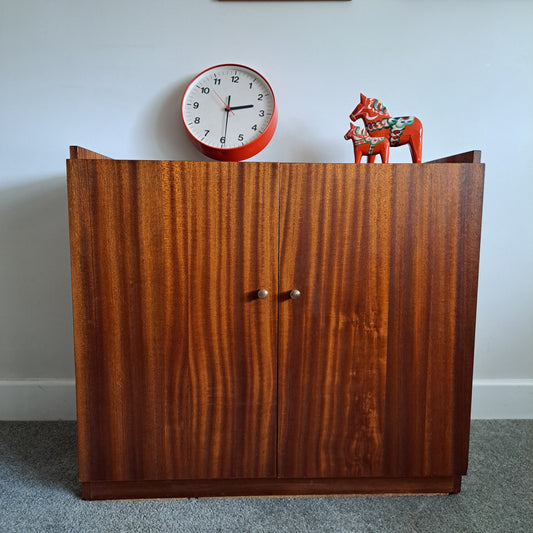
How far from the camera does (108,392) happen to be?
103cm

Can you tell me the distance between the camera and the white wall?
1367 millimetres

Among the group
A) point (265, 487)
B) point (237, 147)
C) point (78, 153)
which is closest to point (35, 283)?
point (78, 153)

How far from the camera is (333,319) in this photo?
40.6 inches

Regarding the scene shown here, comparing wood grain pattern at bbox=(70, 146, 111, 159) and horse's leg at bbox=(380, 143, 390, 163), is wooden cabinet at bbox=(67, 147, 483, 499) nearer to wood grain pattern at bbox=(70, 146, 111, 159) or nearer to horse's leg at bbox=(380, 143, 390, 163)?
wood grain pattern at bbox=(70, 146, 111, 159)

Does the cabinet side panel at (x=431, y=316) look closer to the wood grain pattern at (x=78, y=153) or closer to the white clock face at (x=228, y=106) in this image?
the white clock face at (x=228, y=106)

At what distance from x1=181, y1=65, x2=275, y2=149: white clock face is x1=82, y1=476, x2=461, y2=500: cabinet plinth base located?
108cm

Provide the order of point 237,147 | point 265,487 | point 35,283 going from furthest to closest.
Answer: point 35,283 → point 237,147 → point 265,487

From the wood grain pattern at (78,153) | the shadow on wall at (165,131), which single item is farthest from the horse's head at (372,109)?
the wood grain pattern at (78,153)

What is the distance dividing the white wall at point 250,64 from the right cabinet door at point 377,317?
48 centimetres

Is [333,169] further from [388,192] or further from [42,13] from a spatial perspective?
[42,13]

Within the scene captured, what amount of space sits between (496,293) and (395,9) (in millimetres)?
1142

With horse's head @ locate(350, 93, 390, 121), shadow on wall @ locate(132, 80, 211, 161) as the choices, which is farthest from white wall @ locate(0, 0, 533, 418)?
horse's head @ locate(350, 93, 390, 121)

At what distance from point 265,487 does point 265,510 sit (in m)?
0.06

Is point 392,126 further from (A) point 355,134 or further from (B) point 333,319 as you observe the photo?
(B) point 333,319
